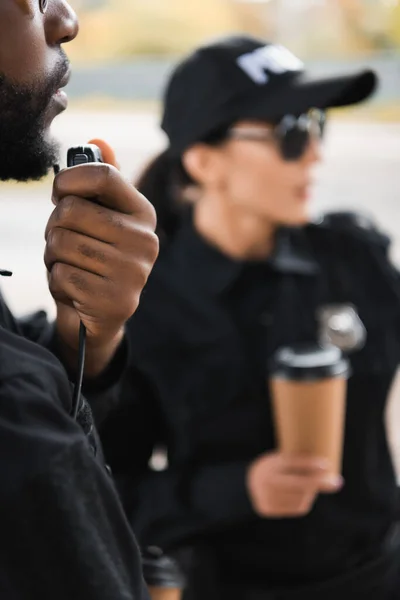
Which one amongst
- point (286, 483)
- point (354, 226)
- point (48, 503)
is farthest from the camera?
point (354, 226)

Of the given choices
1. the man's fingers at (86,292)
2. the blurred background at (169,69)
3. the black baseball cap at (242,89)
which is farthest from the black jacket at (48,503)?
the blurred background at (169,69)

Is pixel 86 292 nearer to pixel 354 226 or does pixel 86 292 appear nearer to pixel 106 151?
pixel 106 151

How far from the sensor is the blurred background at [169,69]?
8925 mm

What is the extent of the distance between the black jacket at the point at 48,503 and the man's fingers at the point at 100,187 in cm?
17

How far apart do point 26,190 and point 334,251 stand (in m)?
8.28

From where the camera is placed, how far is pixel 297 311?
2080mm

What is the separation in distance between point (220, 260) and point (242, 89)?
1.26 ft

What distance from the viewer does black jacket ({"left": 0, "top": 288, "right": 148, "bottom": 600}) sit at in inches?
32.6

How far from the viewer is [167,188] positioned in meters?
2.25

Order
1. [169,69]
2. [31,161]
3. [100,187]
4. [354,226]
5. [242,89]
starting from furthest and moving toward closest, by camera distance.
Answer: [169,69], [354,226], [242,89], [31,161], [100,187]

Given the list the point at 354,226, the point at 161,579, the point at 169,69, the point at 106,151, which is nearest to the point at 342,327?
the point at 354,226

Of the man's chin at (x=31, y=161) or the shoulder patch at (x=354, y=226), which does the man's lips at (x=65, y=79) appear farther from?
the shoulder patch at (x=354, y=226)

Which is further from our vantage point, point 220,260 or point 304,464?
point 220,260

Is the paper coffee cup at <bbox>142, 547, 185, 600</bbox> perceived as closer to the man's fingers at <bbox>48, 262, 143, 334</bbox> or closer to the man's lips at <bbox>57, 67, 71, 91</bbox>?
the man's fingers at <bbox>48, 262, 143, 334</bbox>
